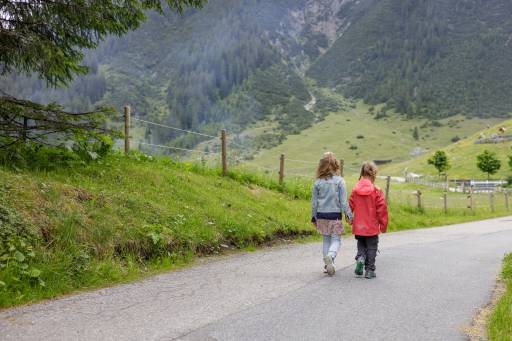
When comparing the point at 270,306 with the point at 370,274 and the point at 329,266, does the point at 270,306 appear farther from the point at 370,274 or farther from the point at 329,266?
the point at 370,274

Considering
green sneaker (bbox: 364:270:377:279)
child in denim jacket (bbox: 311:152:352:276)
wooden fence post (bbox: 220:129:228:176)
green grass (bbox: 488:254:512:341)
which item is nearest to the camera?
green grass (bbox: 488:254:512:341)

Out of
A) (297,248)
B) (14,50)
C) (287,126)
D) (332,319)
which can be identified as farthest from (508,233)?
(287,126)

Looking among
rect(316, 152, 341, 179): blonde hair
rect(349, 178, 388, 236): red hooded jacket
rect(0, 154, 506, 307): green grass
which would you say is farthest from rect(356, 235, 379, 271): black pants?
rect(0, 154, 506, 307): green grass

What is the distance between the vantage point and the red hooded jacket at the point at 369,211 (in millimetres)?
7508

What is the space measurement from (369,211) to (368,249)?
603 millimetres

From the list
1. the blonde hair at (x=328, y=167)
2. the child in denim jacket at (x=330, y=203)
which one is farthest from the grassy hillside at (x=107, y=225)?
the blonde hair at (x=328, y=167)

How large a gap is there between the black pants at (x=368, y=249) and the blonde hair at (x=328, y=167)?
114 cm

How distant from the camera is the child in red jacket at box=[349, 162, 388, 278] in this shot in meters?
7.47

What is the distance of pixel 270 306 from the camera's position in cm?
543

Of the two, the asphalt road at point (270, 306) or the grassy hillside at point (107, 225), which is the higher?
the grassy hillside at point (107, 225)

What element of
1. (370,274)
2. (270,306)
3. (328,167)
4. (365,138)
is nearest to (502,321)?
(270,306)

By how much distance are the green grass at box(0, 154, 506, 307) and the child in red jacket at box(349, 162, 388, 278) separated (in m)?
3.02

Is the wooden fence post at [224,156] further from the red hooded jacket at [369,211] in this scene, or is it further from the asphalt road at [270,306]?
the red hooded jacket at [369,211]

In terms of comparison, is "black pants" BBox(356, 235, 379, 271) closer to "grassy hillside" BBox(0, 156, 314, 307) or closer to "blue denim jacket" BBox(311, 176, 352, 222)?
"blue denim jacket" BBox(311, 176, 352, 222)
